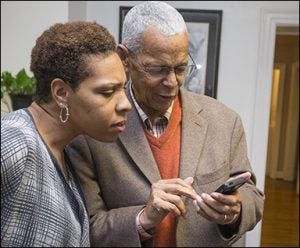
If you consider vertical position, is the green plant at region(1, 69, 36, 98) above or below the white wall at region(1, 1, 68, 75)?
below

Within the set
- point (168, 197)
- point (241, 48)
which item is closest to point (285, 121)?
point (241, 48)

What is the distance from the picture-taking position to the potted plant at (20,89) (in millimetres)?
1982

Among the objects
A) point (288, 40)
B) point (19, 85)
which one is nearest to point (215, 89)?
point (19, 85)

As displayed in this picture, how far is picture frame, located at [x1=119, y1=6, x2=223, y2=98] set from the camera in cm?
260

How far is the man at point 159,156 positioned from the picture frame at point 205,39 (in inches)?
61.2

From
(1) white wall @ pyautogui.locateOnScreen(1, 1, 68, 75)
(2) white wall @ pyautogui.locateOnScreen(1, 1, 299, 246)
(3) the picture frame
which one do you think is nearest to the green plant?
(1) white wall @ pyautogui.locateOnScreen(1, 1, 68, 75)

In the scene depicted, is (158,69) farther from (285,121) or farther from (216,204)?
(285,121)

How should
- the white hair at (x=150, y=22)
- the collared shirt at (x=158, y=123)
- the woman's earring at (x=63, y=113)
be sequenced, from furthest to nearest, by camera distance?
the collared shirt at (x=158, y=123), the white hair at (x=150, y=22), the woman's earring at (x=63, y=113)

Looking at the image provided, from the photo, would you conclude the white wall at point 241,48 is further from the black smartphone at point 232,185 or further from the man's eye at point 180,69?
the black smartphone at point 232,185

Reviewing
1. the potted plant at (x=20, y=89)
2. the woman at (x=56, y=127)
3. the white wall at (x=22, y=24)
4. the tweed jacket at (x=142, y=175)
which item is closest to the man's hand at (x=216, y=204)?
the tweed jacket at (x=142, y=175)

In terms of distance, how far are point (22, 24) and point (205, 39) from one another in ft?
3.76

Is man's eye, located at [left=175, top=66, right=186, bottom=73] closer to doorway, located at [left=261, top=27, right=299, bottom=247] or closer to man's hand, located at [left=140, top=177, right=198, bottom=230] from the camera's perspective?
man's hand, located at [left=140, top=177, right=198, bottom=230]

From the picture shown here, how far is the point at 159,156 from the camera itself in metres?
1.04

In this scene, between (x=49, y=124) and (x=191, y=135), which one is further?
(x=191, y=135)
